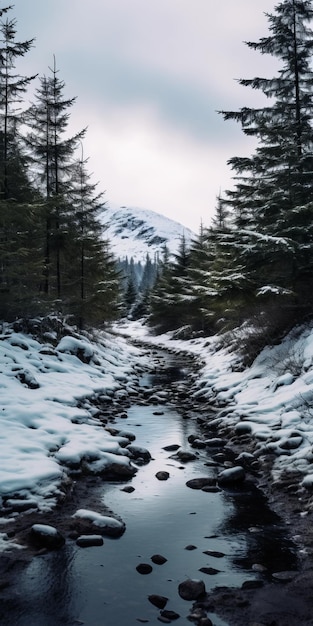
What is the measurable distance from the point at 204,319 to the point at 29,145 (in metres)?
18.2

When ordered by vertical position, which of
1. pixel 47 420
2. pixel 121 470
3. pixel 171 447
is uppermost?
pixel 47 420

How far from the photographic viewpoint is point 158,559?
5082 millimetres

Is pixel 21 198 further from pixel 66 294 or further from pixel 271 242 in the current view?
pixel 271 242

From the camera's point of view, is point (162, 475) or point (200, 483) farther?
point (162, 475)

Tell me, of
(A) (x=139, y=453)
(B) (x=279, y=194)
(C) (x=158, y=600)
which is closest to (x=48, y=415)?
(A) (x=139, y=453)

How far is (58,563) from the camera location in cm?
491

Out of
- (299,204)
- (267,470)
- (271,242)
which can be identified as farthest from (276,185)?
(267,470)

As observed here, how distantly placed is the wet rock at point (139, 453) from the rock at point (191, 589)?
417cm

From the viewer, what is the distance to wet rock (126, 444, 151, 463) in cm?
873

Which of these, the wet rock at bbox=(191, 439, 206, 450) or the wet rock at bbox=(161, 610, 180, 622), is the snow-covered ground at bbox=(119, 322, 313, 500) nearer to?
the wet rock at bbox=(191, 439, 206, 450)

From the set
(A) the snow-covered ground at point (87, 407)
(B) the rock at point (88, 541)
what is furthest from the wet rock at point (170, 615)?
(A) the snow-covered ground at point (87, 407)

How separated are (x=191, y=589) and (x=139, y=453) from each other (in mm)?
4391

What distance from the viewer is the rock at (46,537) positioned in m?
5.22

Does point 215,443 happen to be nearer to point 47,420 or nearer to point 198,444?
point 198,444
